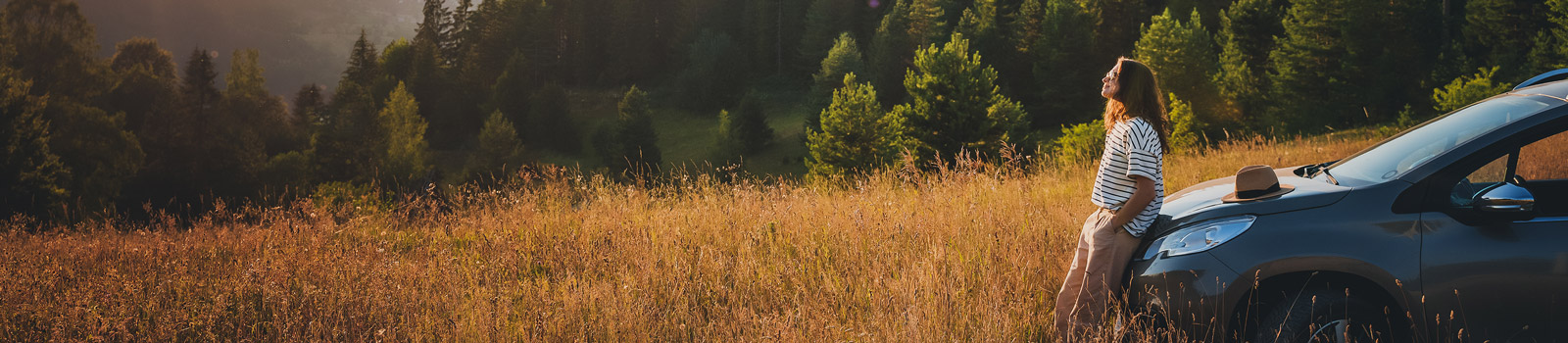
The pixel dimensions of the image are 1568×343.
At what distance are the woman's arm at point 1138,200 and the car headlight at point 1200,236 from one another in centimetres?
21

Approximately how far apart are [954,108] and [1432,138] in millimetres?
32029

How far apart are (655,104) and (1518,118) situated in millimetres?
76375

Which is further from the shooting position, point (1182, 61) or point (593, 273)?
point (1182, 61)

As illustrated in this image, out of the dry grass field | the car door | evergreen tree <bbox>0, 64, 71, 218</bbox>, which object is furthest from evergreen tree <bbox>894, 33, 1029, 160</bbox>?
the car door

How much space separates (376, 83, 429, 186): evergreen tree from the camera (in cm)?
5306

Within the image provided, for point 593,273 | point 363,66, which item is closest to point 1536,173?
point 593,273

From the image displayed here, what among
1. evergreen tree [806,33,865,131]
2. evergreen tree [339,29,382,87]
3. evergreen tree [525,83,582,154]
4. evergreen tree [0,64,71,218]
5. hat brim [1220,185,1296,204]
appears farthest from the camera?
evergreen tree [339,29,382,87]

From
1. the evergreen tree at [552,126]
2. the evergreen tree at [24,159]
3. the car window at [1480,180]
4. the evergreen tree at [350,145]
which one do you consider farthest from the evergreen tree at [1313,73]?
the evergreen tree at [24,159]

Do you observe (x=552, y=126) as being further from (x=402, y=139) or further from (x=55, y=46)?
(x=55, y=46)

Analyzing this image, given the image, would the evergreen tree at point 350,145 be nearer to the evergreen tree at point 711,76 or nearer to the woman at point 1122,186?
the evergreen tree at point 711,76

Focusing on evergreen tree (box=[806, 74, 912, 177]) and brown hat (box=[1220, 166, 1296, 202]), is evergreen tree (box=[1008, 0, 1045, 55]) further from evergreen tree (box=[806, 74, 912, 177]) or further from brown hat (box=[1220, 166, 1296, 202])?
brown hat (box=[1220, 166, 1296, 202])

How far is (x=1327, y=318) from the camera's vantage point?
10.9 feet

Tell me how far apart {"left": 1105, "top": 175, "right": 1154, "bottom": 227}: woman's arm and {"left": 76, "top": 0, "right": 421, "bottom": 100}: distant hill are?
151 m

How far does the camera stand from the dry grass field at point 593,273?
4.05 m
